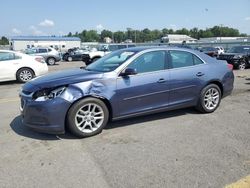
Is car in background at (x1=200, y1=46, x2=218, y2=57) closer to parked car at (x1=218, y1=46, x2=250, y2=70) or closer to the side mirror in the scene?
parked car at (x1=218, y1=46, x2=250, y2=70)

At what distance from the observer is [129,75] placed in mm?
5602

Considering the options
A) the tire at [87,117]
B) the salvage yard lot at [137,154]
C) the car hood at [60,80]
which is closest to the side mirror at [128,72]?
the car hood at [60,80]

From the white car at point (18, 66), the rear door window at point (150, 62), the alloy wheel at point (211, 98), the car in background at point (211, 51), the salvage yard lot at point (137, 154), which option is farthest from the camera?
the car in background at point (211, 51)

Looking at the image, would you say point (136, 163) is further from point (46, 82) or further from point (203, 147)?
point (46, 82)

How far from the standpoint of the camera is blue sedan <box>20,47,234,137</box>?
5.09m

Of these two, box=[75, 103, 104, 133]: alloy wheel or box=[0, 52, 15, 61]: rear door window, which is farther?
box=[0, 52, 15, 61]: rear door window

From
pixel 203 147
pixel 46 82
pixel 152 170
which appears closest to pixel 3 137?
pixel 46 82

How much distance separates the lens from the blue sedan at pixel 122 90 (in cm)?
509

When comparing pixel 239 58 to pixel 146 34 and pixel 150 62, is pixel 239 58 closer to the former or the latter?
pixel 150 62

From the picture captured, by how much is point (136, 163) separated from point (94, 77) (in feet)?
6.14

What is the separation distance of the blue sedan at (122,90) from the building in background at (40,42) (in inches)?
2143

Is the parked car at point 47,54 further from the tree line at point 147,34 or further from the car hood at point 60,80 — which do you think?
the tree line at point 147,34

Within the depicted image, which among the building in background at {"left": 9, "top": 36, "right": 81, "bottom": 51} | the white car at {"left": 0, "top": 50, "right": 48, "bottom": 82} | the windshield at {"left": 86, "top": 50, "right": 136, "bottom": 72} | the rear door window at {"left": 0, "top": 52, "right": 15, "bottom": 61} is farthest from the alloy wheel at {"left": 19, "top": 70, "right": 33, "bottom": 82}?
the building in background at {"left": 9, "top": 36, "right": 81, "bottom": 51}

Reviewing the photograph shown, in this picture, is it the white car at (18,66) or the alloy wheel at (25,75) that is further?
the alloy wheel at (25,75)
